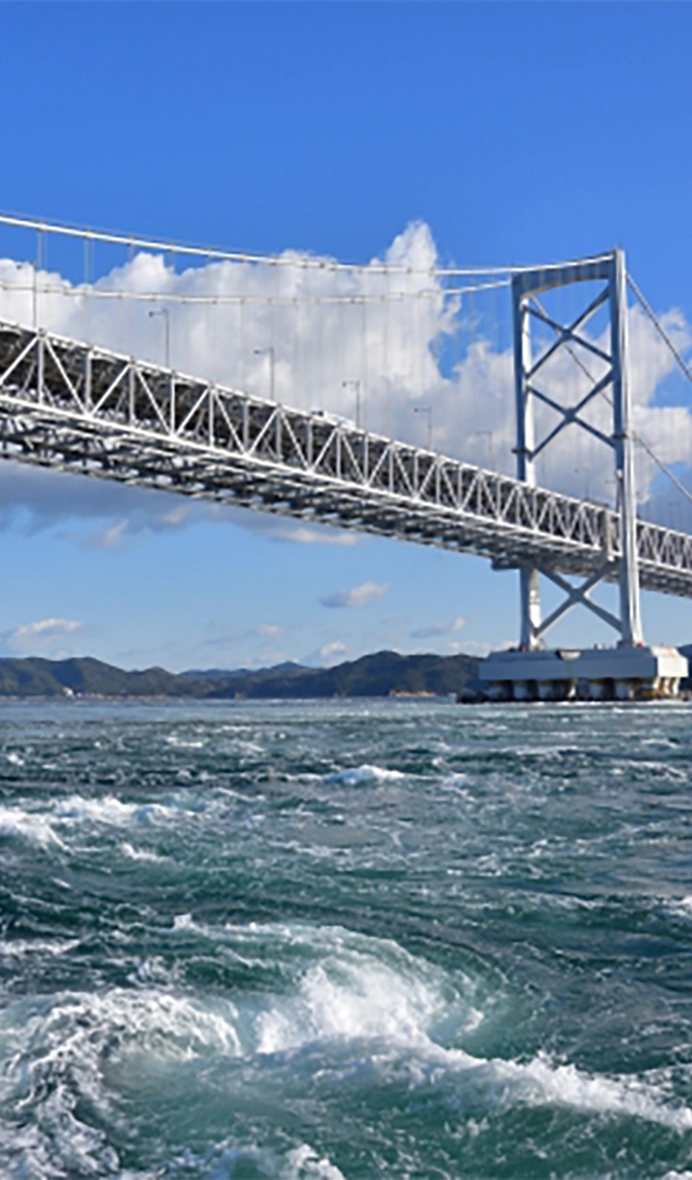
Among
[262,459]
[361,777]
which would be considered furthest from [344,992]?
[262,459]

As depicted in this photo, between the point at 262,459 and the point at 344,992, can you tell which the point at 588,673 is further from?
the point at 344,992

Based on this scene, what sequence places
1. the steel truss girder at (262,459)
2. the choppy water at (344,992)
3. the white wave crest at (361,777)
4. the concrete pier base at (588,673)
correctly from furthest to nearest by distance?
the concrete pier base at (588,673) → the steel truss girder at (262,459) → the white wave crest at (361,777) → the choppy water at (344,992)

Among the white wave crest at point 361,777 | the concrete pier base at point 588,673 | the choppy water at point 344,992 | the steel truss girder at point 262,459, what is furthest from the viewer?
the concrete pier base at point 588,673

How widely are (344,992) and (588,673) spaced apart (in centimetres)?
5739

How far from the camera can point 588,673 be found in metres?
62.8

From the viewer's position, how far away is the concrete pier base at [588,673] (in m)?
62.0

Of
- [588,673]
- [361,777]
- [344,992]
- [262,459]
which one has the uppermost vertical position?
[262,459]

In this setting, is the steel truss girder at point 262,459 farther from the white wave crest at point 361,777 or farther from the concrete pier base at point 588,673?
the white wave crest at point 361,777

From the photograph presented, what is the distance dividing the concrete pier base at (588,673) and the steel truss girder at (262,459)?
5320 millimetres

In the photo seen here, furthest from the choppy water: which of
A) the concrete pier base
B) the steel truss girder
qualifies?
the concrete pier base

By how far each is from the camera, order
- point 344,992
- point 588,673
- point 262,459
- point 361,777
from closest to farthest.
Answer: point 344,992 → point 361,777 → point 262,459 → point 588,673

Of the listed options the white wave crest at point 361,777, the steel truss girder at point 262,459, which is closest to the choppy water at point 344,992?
the white wave crest at point 361,777

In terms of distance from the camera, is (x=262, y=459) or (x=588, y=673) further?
(x=588, y=673)

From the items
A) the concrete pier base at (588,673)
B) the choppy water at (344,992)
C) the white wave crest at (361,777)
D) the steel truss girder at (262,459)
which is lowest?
the choppy water at (344,992)
